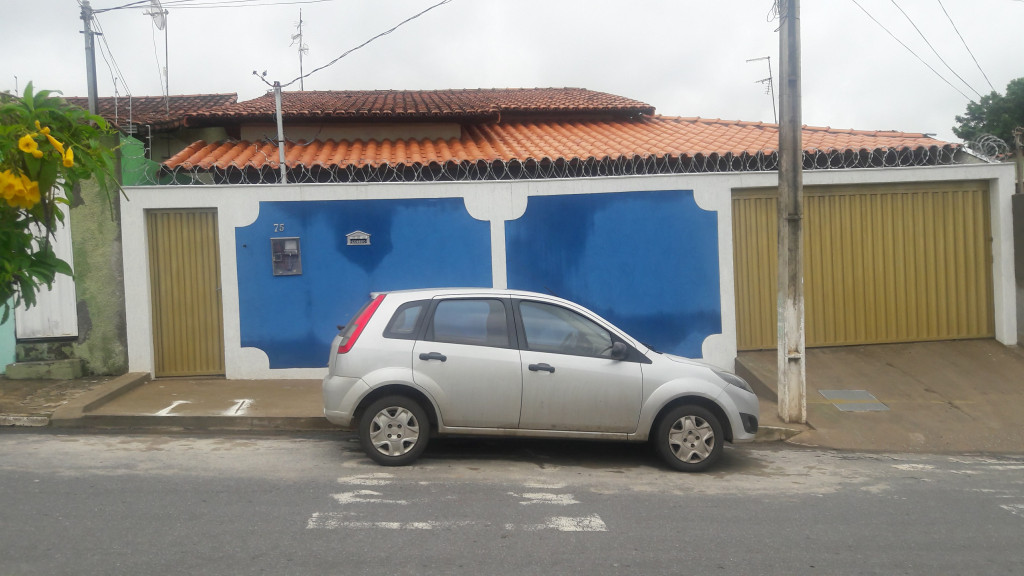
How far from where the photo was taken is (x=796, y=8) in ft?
27.7

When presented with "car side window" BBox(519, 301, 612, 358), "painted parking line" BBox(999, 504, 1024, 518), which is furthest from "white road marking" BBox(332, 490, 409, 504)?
"painted parking line" BBox(999, 504, 1024, 518)

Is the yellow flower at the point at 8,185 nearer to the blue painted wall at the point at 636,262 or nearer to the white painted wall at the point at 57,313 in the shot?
the white painted wall at the point at 57,313

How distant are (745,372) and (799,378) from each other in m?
1.80

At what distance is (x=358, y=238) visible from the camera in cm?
1041

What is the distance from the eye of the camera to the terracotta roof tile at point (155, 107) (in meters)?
12.2

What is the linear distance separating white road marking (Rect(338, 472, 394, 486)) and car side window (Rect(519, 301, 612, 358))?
1.55m

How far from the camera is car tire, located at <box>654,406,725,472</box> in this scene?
6.80m

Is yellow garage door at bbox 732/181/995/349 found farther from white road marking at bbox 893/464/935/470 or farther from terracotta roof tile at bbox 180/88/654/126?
terracotta roof tile at bbox 180/88/654/126

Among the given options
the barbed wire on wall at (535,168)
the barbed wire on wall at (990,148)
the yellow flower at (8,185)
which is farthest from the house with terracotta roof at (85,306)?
the barbed wire on wall at (990,148)

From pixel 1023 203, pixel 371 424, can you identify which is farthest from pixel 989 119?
pixel 371 424

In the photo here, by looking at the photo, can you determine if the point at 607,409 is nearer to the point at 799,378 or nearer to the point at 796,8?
the point at 799,378

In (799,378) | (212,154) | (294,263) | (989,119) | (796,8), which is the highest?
(989,119)

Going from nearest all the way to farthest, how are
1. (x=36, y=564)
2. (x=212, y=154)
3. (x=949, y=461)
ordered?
1. (x=36, y=564)
2. (x=949, y=461)
3. (x=212, y=154)

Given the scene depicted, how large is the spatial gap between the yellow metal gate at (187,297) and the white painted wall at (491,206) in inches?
6.4
